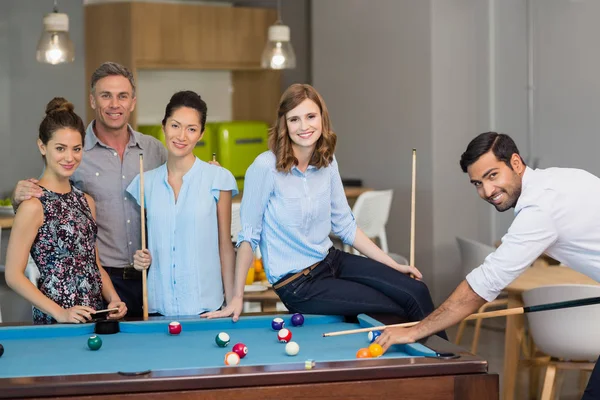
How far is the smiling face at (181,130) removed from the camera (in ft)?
11.5

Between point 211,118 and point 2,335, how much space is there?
18.7 ft

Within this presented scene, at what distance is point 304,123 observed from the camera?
11.3 feet

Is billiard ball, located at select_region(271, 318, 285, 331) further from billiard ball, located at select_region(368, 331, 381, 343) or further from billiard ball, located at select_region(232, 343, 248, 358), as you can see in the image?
billiard ball, located at select_region(232, 343, 248, 358)

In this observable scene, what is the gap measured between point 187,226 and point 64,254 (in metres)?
0.44

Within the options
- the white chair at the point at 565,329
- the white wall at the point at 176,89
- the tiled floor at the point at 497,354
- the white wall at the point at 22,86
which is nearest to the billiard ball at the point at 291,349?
the white chair at the point at 565,329

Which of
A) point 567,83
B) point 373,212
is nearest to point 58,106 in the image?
point 373,212

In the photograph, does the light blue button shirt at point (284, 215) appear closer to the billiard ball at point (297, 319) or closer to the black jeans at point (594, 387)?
the billiard ball at point (297, 319)

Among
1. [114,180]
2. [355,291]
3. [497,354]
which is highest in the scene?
[114,180]

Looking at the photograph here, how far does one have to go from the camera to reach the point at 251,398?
254 centimetres

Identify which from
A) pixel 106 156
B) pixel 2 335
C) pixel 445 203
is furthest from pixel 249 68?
pixel 2 335

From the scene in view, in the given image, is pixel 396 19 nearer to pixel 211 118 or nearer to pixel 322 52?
pixel 322 52

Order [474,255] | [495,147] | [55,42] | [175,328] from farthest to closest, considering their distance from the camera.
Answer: [55,42], [474,255], [175,328], [495,147]

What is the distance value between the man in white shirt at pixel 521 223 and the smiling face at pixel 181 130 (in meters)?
1.02

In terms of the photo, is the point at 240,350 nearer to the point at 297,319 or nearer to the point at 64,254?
the point at 297,319
